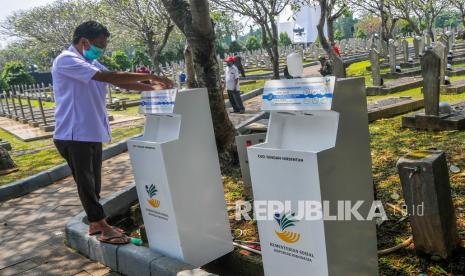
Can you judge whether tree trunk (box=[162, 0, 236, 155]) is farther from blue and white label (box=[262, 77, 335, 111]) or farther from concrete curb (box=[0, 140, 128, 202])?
blue and white label (box=[262, 77, 335, 111])

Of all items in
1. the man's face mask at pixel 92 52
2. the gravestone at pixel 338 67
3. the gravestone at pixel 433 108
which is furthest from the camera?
the gravestone at pixel 338 67

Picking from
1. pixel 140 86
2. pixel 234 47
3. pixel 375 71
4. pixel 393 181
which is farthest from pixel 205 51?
pixel 234 47

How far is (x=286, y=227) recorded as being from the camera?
7.86ft

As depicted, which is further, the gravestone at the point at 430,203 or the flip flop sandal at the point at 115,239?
the flip flop sandal at the point at 115,239

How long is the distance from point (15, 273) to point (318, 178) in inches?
115

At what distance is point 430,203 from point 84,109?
2705mm

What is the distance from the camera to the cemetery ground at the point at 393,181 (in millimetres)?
2926

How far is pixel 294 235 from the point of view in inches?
92.7

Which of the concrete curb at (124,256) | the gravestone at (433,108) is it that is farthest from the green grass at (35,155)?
Result: the gravestone at (433,108)

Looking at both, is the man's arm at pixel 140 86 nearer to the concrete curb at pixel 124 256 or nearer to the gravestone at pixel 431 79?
the concrete curb at pixel 124 256

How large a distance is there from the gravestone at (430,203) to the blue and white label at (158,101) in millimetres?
1621

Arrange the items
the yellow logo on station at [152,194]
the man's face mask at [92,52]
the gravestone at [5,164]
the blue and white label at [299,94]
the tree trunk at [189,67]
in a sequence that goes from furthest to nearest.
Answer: the tree trunk at [189,67] → the gravestone at [5,164] → the man's face mask at [92,52] → the yellow logo on station at [152,194] → the blue and white label at [299,94]

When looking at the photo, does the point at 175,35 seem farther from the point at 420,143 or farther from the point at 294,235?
the point at 294,235

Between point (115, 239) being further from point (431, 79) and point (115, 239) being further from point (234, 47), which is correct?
point (234, 47)
